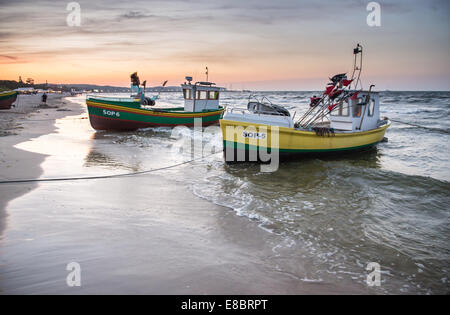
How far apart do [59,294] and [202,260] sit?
172cm

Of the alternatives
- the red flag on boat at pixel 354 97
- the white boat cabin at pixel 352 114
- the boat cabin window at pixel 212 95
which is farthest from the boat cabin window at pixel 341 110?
the boat cabin window at pixel 212 95

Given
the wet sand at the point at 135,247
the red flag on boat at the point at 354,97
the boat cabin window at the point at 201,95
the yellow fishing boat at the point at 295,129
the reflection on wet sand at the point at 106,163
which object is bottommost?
the wet sand at the point at 135,247

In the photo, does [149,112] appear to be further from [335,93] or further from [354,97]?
[354,97]

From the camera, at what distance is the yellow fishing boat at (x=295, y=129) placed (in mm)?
9617

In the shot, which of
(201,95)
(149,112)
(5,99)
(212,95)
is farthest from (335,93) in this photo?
(5,99)

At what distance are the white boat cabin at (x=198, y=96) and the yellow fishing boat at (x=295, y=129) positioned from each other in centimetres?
1066

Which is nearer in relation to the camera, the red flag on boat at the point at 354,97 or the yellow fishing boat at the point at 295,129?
the yellow fishing boat at the point at 295,129

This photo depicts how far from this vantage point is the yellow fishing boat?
31.6ft

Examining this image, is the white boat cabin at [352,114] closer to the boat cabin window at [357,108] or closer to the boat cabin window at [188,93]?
the boat cabin window at [357,108]

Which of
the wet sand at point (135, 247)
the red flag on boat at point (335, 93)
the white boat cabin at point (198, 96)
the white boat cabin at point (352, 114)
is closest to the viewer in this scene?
the wet sand at point (135, 247)

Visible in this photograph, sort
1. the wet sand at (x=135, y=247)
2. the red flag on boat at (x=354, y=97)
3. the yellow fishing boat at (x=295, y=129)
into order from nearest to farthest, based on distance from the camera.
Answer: the wet sand at (x=135, y=247) < the yellow fishing boat at (x=295, y=129) < the red flag on boat at (x=354, y=97)

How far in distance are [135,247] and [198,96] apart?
58.9 feet
